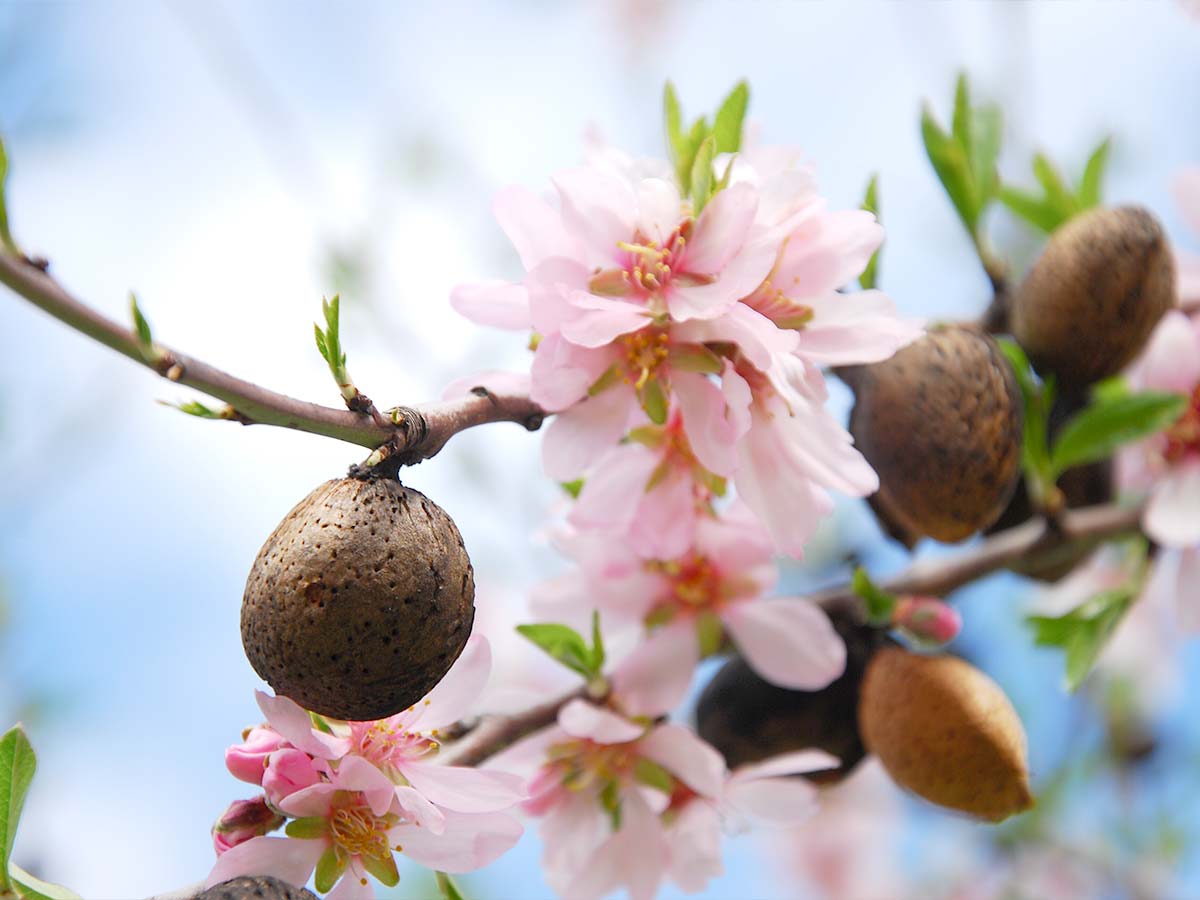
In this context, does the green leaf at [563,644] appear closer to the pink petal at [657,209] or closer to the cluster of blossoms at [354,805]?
the cluster of blossoms at [354,805]

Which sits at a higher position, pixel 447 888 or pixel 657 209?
pixel 657 209

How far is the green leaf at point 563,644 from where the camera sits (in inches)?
26.6

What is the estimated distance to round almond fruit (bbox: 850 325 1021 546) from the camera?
63 centimetres

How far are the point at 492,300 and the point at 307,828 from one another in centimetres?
28

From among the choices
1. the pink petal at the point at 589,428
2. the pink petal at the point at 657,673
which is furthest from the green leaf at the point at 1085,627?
the pink petal at the point at 589,428

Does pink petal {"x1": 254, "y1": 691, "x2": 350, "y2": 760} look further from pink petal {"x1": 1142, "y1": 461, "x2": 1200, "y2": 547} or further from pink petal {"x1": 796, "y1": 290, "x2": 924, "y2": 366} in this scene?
pink petal {"x1": 1142, "y1": 461, "x2": 1200, "y2": 547}

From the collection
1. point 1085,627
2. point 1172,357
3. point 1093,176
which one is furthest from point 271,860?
point 1093,176

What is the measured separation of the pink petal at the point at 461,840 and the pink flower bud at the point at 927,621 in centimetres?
35

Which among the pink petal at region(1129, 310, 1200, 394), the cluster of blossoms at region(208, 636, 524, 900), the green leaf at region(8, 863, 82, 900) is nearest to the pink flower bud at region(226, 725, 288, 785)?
the cluster of blossoms at region(208, 636, 524, 900)

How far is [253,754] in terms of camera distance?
491 millimetres

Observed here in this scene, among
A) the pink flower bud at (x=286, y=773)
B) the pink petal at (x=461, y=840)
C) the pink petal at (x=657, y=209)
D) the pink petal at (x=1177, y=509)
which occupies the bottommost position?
the pink petal at (x=1177, y=509)

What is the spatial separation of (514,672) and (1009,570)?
1072 mm

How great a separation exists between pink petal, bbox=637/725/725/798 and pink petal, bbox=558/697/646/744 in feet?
0.11

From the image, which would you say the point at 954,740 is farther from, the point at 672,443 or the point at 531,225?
the point at 531,225
